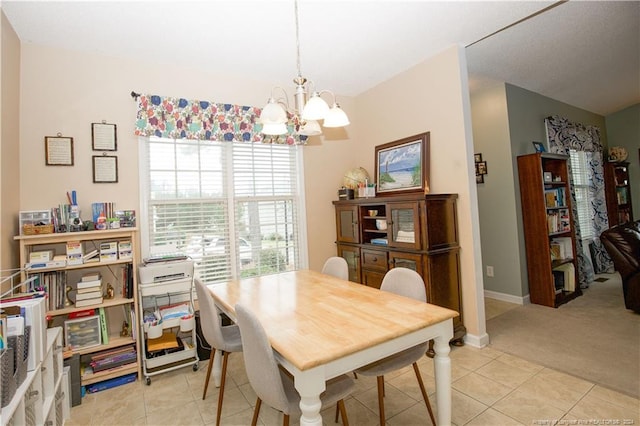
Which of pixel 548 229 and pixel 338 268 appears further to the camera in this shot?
pixel 548 229

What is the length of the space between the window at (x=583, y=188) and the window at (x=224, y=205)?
4.39 metres

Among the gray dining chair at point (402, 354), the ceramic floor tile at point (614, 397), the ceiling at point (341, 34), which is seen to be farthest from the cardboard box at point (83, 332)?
the ceramic floor tile at point (614, 397)

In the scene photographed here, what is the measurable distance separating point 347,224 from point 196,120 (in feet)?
6.22

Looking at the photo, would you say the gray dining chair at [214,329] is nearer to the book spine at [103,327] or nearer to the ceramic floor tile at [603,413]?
the book spine at [103,327]

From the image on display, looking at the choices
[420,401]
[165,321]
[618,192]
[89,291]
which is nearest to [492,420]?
[420,401]

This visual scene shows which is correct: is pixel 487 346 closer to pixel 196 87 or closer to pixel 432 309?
pixel 432 309

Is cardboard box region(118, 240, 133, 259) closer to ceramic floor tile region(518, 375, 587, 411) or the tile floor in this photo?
the tile floor

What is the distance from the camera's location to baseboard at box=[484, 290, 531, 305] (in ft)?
12.1

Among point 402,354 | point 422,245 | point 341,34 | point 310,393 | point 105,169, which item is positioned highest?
point 341,34

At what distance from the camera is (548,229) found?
3.58 m

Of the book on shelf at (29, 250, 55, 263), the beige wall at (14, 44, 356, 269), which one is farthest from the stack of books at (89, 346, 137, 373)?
the beige wall at (14, 44, 356, 269)

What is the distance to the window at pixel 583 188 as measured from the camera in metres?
4.78

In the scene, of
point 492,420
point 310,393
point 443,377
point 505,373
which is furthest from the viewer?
point 505,373

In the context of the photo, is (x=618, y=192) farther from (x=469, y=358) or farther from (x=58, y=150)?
(x=58, y=150)
